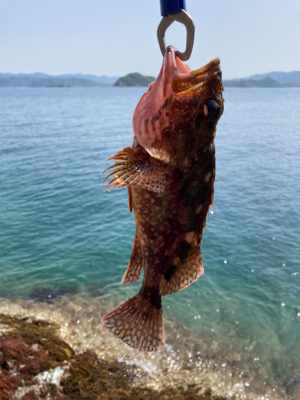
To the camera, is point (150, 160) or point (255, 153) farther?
point (255, 153)

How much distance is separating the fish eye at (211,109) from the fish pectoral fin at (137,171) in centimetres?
61

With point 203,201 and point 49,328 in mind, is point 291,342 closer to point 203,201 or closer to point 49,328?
point 49,328

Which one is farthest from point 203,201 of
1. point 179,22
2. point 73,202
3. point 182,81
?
point 73,202

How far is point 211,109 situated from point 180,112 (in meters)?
0.28

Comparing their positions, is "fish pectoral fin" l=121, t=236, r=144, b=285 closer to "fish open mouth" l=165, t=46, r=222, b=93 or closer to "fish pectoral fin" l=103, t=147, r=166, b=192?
"fish pectoral fin" l=103, t=147, r=166, b=192

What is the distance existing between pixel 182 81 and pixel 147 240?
5.44 ft

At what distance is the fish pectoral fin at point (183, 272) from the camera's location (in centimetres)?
360

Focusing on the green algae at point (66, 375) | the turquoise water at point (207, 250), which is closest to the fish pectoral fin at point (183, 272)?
the green algae at point (66, 375)

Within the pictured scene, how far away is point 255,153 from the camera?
38062 mm

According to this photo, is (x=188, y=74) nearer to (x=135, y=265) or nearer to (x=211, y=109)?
(x=211, y=109)

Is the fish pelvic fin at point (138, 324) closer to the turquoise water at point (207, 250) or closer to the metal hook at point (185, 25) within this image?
the metal hook at point (185, 25)

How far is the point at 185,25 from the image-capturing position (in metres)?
2.59

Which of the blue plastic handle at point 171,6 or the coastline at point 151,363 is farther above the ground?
the blue plastic handle at point 171,6

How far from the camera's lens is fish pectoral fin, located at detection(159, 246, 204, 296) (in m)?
3.60
